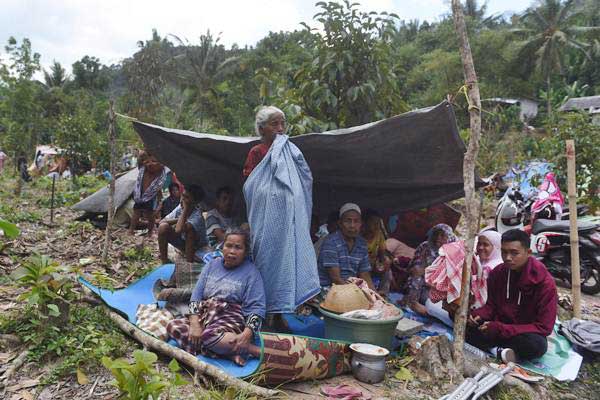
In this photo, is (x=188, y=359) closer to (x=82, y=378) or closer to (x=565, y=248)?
(x=82, y=378)

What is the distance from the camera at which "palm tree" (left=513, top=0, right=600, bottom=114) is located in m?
25.8

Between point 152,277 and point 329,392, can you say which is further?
point 152,277

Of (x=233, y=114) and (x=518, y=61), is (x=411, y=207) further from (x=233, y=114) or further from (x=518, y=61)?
(x=518, y=61)

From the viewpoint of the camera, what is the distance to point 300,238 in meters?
3.35

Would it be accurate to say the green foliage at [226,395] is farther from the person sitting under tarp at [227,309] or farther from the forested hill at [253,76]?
the forested hill at [253,76]

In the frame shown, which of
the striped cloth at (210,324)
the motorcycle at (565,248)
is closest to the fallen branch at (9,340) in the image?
the striped cloth at (210,324)

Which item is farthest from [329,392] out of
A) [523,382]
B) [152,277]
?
[152,277]

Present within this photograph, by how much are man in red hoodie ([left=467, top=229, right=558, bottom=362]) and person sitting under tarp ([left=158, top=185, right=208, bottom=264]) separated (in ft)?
8.24

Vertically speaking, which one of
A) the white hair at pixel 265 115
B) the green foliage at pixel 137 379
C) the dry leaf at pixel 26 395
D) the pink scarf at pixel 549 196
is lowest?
the dry leaf at pixel 26 395

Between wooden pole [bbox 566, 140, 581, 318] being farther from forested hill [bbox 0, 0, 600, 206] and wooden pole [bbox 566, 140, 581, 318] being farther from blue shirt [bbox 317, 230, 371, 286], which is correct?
forested hill [bbox 0, 0, 600, 206]

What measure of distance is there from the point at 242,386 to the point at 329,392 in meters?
0.52

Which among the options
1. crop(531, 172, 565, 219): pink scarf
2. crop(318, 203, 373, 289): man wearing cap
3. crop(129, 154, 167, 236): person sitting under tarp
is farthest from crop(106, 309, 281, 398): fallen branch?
crop(531, 172, 565, 219): pink scarf

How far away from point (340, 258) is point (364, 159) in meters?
0.86

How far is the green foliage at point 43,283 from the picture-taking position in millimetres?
2930
